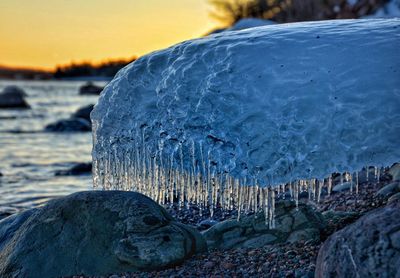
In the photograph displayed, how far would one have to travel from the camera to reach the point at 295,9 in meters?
23.8

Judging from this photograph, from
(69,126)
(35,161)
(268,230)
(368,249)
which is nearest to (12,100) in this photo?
(69,126)

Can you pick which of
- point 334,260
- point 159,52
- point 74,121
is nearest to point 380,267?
point 334,260

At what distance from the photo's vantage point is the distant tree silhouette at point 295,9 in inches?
764

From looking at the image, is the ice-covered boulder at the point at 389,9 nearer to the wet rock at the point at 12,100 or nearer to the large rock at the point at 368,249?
the large rock at the point at 368,249

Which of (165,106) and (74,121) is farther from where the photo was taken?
(74,121)

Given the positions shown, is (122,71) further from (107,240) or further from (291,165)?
(291,165)

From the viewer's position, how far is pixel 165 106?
193 inches

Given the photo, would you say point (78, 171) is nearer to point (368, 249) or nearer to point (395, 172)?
point (395, 172)

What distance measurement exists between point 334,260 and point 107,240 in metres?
2.11

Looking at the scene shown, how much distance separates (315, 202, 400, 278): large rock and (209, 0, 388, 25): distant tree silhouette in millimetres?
15763

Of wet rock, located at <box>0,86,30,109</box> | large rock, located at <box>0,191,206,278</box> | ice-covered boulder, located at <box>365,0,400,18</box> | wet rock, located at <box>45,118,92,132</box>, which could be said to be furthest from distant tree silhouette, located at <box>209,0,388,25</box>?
large rock, located at <box>0,191,206,278</box>

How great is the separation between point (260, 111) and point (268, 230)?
153 cm

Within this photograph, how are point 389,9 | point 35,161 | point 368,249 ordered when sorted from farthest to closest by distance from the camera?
point 389,9
point 35,161
point 368,249

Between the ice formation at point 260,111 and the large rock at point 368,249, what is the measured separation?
566 mm
